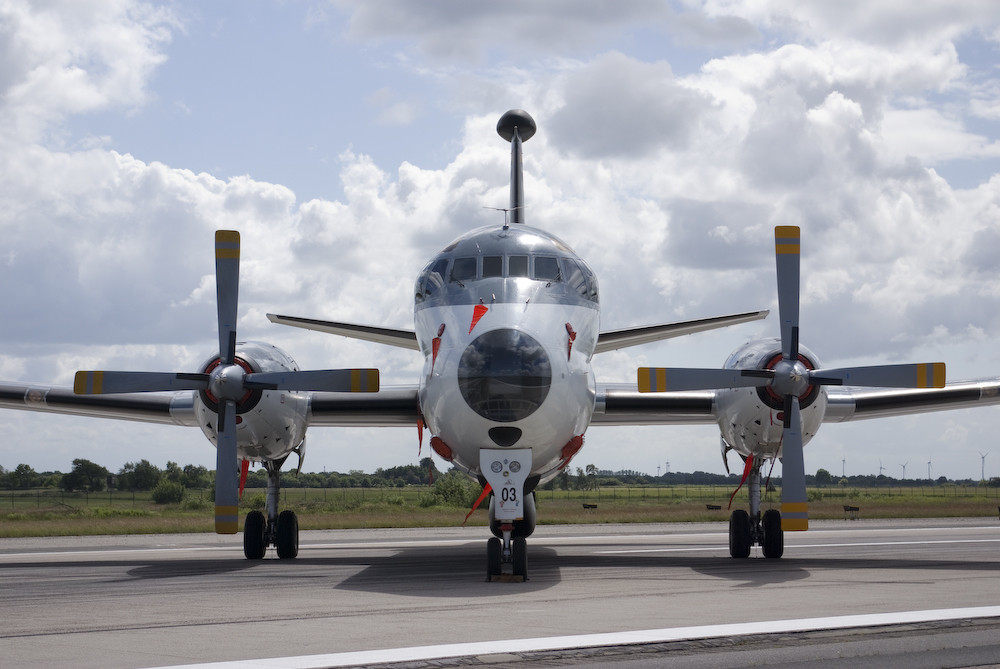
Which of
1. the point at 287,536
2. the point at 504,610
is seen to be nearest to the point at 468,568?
the point at 287,536

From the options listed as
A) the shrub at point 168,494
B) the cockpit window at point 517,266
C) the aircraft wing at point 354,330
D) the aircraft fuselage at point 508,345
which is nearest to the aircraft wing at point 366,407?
the aircraft wing at point 354,330

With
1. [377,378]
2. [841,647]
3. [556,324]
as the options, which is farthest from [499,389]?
[841,647]

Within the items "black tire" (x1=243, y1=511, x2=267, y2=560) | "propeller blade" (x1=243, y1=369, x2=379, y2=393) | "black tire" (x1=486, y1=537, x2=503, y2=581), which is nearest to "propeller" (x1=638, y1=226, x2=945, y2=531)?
"black tire" (x1=486, y1=537, x2=503, y2=581)

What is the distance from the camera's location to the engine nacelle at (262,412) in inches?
679

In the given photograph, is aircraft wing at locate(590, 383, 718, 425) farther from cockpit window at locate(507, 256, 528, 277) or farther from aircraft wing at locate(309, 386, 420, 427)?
cockpit window at locate(507, 256, 528, 277)

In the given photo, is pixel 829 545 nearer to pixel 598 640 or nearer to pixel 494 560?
pixel 494 560

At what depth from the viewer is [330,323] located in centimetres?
1789

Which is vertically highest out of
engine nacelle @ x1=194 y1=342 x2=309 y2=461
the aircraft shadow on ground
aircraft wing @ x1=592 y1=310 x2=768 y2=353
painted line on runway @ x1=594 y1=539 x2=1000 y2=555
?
aircraft wing @ x1=592 y1=310 x2=768 y2=353

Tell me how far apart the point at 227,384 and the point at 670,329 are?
7286mm

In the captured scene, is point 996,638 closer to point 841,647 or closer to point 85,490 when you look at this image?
point 841,647

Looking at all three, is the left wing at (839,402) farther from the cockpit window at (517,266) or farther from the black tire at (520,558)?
the black tire at (520,558)

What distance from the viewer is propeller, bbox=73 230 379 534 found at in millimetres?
16328

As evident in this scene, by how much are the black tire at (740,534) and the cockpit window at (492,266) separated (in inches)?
268

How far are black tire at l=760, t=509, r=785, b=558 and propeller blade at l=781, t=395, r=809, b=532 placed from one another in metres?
1.91
